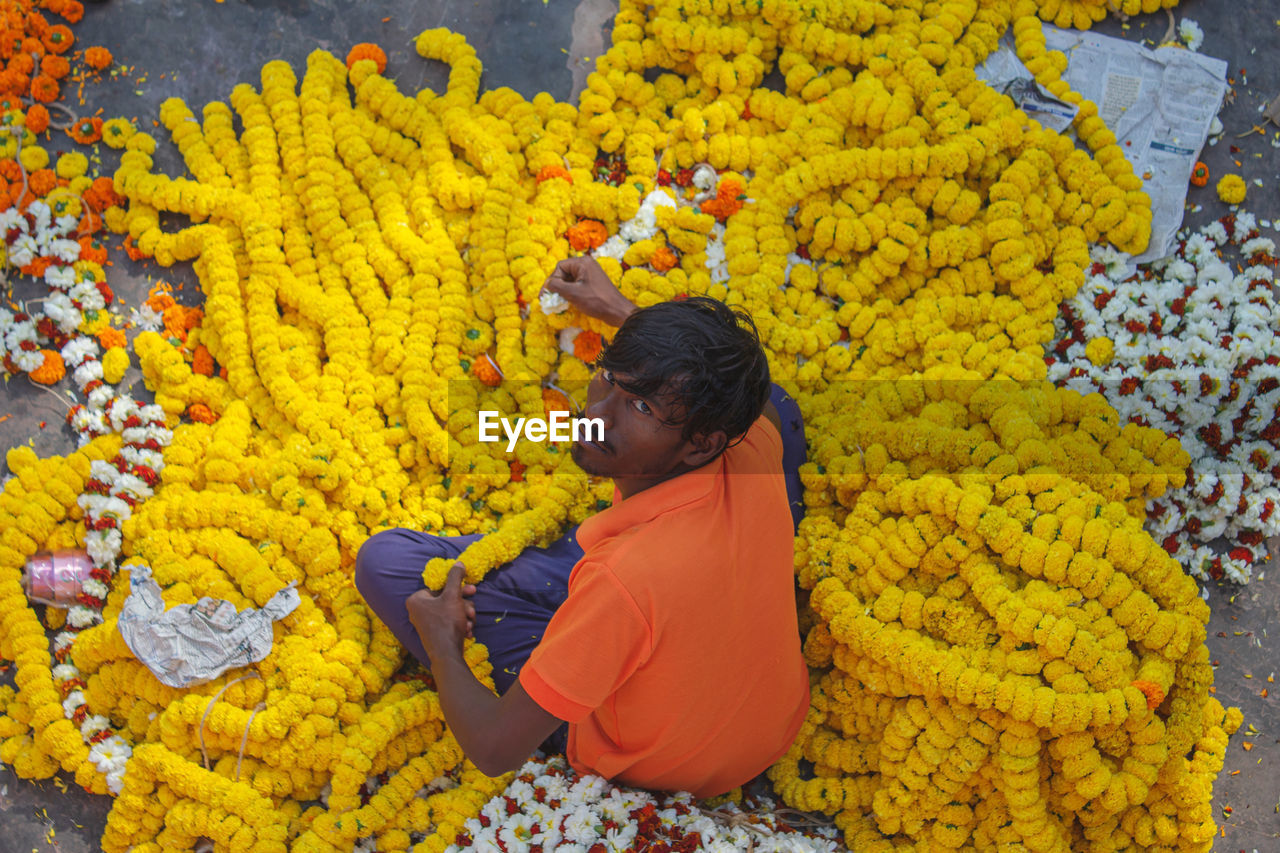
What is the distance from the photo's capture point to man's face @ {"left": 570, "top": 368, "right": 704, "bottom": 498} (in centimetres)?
179

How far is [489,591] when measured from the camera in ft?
8.00

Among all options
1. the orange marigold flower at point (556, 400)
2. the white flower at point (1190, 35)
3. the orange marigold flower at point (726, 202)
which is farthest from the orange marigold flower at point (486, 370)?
the white flower at point (1190, 35)

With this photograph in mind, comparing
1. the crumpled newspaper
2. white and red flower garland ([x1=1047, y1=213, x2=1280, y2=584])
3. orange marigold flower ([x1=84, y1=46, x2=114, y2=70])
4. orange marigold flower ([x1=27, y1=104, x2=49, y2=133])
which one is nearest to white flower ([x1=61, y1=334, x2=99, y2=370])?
orange marigold flower ([x1=27, y1=104, x2=49, y2=133])

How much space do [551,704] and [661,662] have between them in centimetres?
24

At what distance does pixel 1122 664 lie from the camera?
2215 mm

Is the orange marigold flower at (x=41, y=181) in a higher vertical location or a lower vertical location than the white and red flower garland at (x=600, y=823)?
higher

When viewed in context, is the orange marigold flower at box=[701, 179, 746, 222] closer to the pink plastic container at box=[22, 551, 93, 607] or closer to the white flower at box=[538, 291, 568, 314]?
the white flower at box=[538, 291, 568, 314]

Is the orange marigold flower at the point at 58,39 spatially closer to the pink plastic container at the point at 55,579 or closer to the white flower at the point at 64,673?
the pink plastic container at the point at 55,579

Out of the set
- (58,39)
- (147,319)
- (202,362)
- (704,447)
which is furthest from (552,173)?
(58,39)

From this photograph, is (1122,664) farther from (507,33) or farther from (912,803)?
(507,33)

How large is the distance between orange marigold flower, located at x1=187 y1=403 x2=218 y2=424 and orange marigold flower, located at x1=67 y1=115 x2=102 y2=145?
1.07 meters

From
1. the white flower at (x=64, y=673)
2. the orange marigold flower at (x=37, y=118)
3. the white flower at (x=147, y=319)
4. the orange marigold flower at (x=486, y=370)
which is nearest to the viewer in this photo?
the white flower at (x=64, y=673)

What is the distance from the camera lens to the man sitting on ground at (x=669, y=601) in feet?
5.73

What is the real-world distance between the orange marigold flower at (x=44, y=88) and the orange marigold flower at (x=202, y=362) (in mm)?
1101
